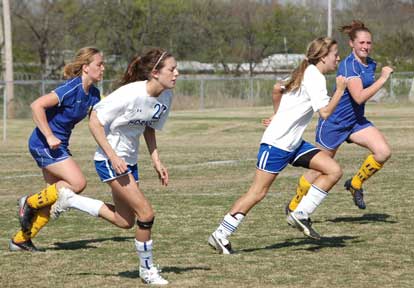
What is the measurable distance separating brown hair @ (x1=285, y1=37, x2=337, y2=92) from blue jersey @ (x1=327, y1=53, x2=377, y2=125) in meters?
1.58

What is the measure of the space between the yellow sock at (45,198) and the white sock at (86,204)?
1.36 feet

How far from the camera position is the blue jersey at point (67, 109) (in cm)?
897

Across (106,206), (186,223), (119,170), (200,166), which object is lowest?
(200,166)

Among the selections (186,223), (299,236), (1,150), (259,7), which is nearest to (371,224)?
(299,236)

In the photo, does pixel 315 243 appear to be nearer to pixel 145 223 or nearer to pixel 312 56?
pixel 312 56

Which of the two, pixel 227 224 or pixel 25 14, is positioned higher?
pixel 227 224

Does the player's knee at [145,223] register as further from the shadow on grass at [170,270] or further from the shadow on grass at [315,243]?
the shadow on grass at [315,243]

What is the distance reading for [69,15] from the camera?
168 feet

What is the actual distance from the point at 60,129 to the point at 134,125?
5.43ft

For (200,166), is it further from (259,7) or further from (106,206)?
(259,7)

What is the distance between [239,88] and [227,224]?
33787 mm

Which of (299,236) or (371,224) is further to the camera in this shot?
(371,224)

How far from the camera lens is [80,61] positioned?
8.95 metres

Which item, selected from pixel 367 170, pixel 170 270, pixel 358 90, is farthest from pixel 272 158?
pixel 367 170
